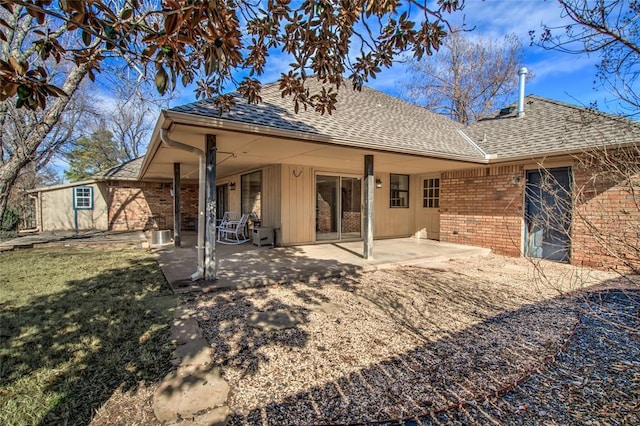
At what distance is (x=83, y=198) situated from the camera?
547 inches

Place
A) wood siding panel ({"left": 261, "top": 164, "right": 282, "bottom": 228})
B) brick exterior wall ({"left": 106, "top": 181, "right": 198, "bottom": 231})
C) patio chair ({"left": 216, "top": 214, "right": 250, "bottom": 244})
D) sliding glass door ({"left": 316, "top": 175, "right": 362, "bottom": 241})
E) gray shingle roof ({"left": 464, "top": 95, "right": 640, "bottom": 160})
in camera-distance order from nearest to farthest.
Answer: gray shingle roof ({"left": 464, "top": 95, "right": 640, "bottom": 160}) < wood siding panel ({"left": 261, "top": 164, "right": 282, "bottom": 228}) < sliding glass door ({"left": 316, "top": 175, "right": 362, "bottom": 241}) < patio chair ({"left": 216, "top": 214, "right": 250, "bottom": 244}) < brick exterior wall ({"left": 106, "top": 181, "right": 198, "bottom": 231})

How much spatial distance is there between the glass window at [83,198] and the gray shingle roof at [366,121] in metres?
11.4

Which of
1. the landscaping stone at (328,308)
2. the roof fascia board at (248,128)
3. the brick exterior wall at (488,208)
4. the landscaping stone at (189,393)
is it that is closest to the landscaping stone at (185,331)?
the landscaping stone at (189,393)

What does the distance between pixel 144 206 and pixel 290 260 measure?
10959mm

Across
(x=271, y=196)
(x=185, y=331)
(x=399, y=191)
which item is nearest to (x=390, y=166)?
(x=399, y=191)

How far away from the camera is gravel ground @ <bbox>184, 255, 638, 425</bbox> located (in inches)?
85.4

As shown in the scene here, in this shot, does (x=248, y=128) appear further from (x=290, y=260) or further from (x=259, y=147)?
(x=290, y=260)

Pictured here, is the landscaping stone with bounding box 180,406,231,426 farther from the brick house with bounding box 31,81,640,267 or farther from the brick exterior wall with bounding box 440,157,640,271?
the brick exterior wall with bounding box 440,157,640,271

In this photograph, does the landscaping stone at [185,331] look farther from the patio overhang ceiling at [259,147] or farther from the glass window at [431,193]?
the glass window at [431,193]

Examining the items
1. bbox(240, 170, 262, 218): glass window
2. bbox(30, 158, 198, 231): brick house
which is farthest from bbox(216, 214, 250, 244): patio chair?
bbox(30, 158, 198, 231): brick house

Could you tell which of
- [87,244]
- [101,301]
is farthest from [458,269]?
[87,244]

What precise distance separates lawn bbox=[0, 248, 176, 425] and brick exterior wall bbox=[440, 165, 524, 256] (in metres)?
7.48

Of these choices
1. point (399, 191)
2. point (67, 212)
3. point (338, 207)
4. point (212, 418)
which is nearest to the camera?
point (212, 418)

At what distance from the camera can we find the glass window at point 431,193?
35.6 ft
